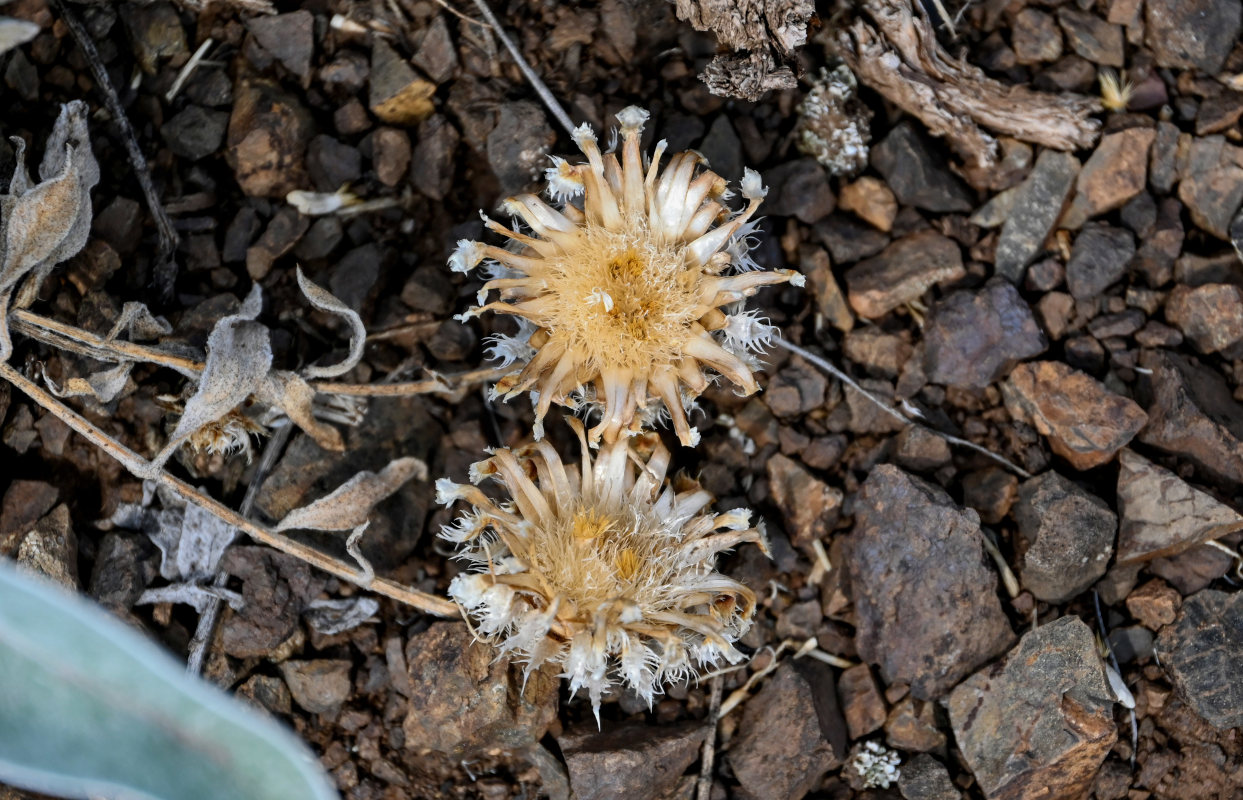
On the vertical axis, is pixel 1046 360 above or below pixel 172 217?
below

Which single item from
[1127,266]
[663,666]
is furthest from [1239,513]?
[663,666]

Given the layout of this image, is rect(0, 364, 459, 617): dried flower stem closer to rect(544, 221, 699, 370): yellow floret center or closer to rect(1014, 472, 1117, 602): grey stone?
rect(544, 221, 699, 370): yellow floret center

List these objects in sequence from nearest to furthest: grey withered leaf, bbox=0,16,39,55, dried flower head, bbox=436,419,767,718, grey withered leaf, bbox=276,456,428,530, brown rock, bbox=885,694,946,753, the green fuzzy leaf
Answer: the green fuzzy leaf, grey withered leaf, bbox=0,16,39,55, dried flower head, bbox=436,419,767,718, grey withered leaf, bbox=276,456,428,530, brown rock, bbox=885,694,946,753

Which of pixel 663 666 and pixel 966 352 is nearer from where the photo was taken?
pixel 663 666

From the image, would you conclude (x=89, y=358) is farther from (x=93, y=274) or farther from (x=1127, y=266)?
(x=1127, y=266)

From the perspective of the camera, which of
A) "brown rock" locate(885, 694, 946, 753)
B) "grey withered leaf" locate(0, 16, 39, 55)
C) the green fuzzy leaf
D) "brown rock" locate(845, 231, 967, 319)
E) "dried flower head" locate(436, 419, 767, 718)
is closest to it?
the green fuzzy leaf

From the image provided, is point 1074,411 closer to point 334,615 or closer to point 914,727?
point 914,727

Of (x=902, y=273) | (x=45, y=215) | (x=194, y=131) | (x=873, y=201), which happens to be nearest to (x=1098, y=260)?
(x=902, y=273)

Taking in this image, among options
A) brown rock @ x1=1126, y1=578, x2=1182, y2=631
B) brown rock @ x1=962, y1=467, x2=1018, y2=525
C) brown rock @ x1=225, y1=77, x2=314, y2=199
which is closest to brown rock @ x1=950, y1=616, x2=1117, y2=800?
brown rock @ x1=1126, y1=578, x2=1182, y2=631
